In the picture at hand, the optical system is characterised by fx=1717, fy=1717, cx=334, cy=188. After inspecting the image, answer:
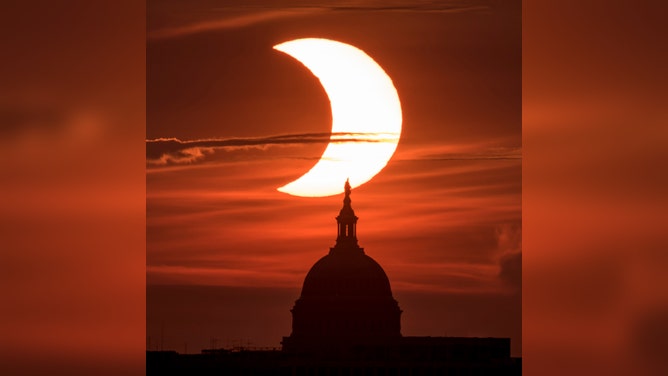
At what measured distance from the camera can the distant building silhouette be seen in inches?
749

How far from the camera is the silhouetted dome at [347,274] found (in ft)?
63.6

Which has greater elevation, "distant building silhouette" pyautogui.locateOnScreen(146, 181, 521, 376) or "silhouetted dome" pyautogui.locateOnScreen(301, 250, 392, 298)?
"silhouetted dome" pyautogui.locateOnScreen(301, 250, 392, 298)

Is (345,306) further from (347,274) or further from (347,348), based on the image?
(347,348)

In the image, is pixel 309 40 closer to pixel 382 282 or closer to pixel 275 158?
pixel 275 158

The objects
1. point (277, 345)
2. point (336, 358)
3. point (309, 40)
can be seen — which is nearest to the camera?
point (309, 40)

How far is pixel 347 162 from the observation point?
18.3 m

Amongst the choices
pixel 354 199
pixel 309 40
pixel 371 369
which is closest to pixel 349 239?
pixel 354 199

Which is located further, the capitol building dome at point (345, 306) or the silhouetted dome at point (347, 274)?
the silhouetted dome at point (347, 274)

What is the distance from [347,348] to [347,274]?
3.37 feet

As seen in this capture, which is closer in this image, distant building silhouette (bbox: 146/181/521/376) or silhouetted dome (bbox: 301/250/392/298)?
distant building silhouette (bbox: 146/181/521/376)

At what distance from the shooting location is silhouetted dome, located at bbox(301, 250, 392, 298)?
763 inches

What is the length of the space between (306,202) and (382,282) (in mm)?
1528

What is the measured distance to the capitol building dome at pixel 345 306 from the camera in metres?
19.0

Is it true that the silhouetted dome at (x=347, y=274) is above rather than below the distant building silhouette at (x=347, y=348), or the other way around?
above
